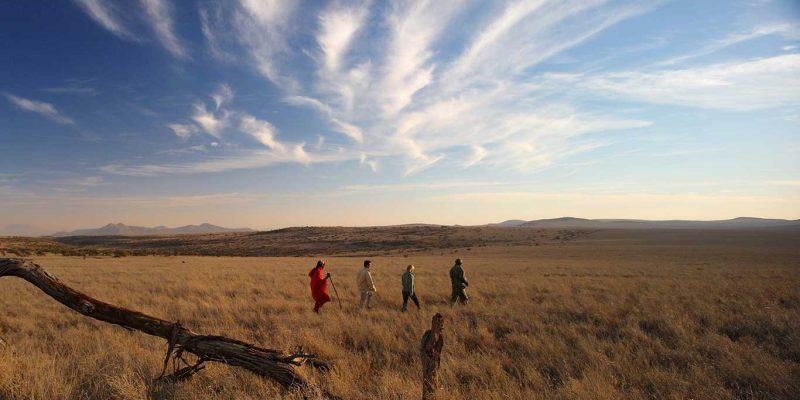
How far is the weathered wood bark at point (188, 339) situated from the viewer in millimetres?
4504

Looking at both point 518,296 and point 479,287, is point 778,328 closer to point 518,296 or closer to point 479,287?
point 518,296

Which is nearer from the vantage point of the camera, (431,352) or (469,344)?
(431,352)

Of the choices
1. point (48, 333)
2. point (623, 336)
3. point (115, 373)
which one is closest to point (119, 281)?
point (48, 333)

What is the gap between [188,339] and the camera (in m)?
4.75

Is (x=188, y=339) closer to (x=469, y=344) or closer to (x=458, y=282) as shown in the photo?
(x=469, y=344)

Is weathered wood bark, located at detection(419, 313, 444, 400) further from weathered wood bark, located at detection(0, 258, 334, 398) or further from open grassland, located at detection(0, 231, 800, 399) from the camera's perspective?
weathered wood bark, located at detection(0, 258, 334, 398)

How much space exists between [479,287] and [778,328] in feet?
30.6

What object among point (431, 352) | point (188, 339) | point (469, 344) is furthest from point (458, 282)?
point (188, 339)

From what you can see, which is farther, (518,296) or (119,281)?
(119,281)

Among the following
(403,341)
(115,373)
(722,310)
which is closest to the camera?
(115,373)

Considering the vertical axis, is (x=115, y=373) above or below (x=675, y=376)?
above

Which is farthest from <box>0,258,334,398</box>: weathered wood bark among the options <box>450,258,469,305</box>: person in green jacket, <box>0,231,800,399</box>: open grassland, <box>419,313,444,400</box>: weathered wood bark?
<box>450,258,469,305</box>: person in green jacket

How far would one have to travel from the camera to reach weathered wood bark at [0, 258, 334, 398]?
177 inches

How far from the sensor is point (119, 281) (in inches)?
709
